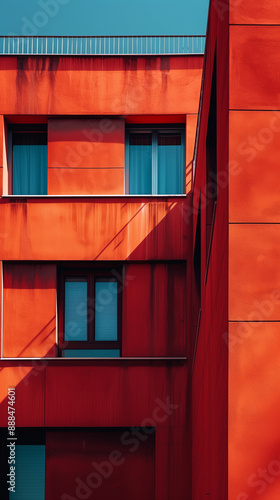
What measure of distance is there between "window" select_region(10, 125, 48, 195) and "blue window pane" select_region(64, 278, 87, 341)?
2.37m

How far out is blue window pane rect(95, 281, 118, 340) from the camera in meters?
18.1

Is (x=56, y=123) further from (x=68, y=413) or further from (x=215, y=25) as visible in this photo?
(x=215, y=25)

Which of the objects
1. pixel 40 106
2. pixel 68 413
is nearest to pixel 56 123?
pixel 40 106

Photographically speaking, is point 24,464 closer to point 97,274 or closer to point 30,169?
point 97,274

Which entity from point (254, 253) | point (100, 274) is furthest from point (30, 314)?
point (254, 253)

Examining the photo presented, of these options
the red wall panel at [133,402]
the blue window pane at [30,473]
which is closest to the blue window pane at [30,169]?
the red wall panel at [133,402]

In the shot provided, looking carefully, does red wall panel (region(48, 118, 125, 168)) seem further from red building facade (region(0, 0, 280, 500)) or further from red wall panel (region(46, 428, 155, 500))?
red wall panel (region(46, 428, 155, 500))

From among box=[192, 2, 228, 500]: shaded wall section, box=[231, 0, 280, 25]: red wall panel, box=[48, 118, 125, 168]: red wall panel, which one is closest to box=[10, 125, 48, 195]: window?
box=[48, 118, 125, 168]: red wall panel

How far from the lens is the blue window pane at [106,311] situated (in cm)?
1809

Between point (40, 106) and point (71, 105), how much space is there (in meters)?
0.72

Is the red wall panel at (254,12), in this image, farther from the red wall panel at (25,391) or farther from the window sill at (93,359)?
the red wall panel at (25,391)

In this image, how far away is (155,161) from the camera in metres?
19.0

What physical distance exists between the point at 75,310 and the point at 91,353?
1052 millimetres

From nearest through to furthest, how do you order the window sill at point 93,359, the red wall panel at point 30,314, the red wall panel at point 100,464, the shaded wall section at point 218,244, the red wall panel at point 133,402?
the shaded wall section at point 218,244 < the red wall panel at point 133,402 < the red wall panel at point 100,464 < the window sill at point 93,359 < the red wall panel at point 30,314
